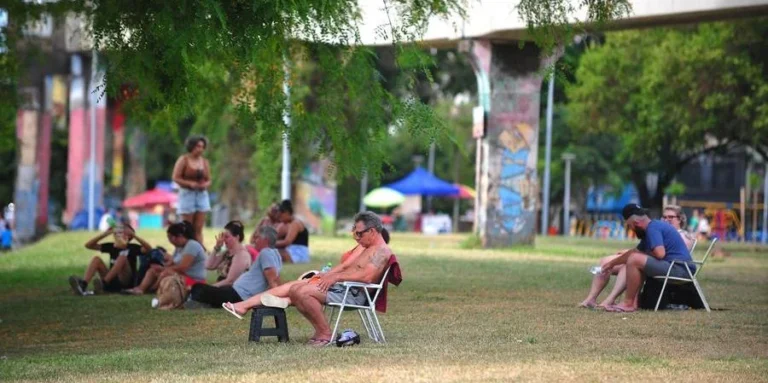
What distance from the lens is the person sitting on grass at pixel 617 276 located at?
17828 mm

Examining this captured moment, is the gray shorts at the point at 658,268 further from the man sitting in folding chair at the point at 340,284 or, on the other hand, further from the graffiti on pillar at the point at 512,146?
the graffiti on pillar at the point at 512,146

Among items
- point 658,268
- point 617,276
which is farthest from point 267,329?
point 617,276

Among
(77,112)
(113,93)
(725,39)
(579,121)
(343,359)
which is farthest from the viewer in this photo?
(77,112)

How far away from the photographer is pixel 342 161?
66.8 feet

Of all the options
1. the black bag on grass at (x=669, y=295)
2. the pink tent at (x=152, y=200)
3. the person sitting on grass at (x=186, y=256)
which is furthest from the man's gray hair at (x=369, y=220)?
the pink tent at (x=152, y=200)

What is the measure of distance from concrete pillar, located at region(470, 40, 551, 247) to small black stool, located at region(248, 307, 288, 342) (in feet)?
73.0

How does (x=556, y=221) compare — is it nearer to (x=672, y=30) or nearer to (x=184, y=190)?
(x=672, y=30)

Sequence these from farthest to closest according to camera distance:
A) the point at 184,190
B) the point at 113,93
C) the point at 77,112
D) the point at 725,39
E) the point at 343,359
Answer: the point at 77,112 < the point at 725,39 < the point at 184,190 < the point at 113,93 < the point at 343,359

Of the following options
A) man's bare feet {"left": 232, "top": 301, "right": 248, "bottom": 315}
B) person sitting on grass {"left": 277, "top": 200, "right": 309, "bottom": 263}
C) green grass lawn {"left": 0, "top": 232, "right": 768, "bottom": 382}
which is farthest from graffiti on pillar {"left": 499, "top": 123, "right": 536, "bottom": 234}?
man's bare feet {"left": 232, "top": 301, "right": 248, "bottom": 315}

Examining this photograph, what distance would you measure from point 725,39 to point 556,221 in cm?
3608

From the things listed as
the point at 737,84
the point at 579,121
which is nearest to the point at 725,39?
the point at 737,84

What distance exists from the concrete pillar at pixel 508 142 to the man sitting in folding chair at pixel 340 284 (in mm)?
22272

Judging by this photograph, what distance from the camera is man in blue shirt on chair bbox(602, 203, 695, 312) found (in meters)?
17.4

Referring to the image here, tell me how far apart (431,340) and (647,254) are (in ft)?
13.3
